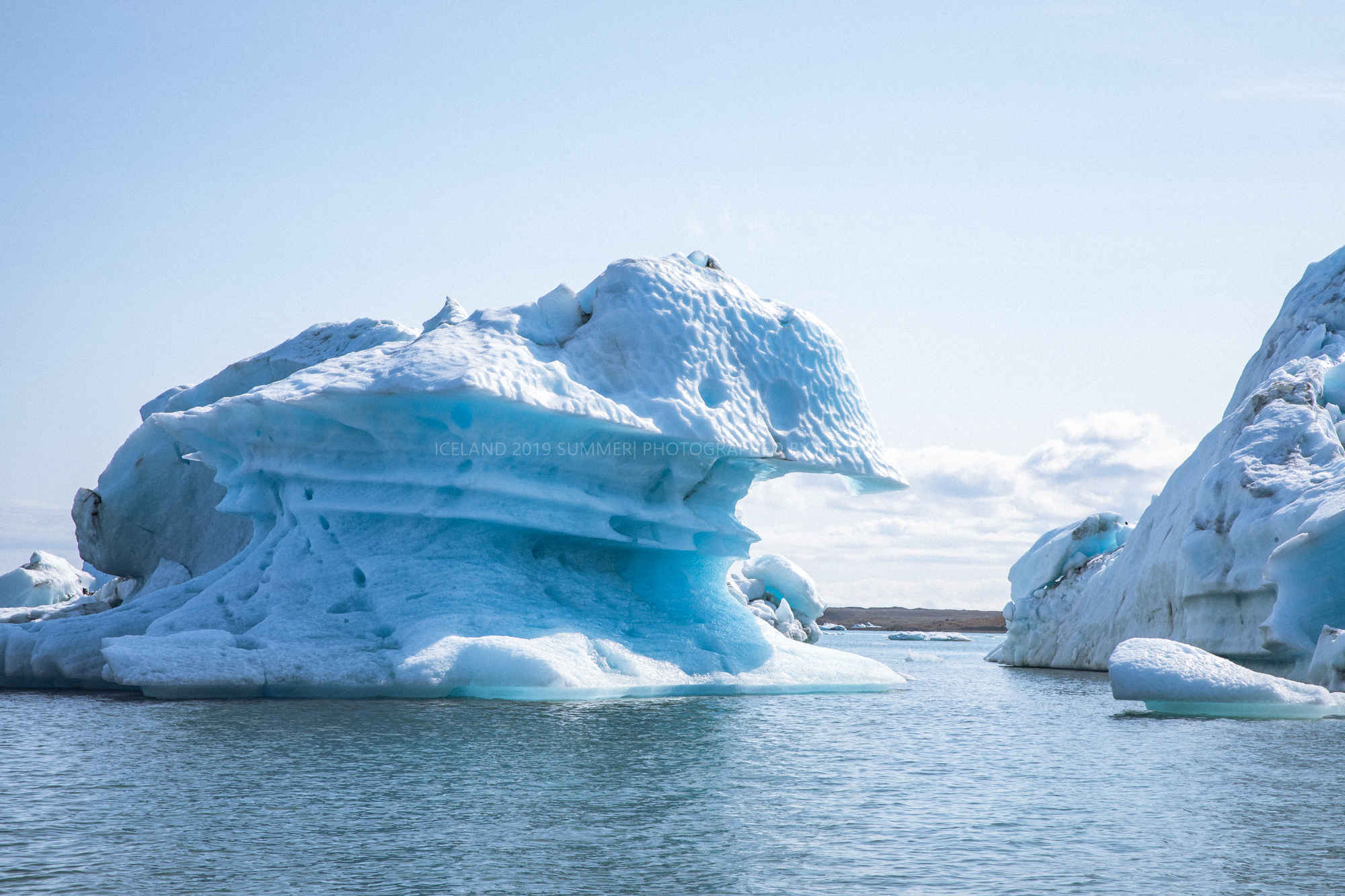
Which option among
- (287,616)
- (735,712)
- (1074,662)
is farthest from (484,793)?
(1074,662)

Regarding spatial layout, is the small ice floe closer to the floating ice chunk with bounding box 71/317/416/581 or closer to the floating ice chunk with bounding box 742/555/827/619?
the floating ice chunk with bounding box 71/317/416/581

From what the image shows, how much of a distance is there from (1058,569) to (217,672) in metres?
16.4

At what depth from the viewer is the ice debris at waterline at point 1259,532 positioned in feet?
40.6

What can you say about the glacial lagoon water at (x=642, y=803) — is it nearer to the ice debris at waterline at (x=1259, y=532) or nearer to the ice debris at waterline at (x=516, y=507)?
the ice debris at waterline at (x=516, y=507)

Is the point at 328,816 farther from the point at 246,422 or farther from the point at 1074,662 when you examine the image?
the point at 1074,662

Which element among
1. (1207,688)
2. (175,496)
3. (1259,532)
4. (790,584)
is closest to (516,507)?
(1207,688)

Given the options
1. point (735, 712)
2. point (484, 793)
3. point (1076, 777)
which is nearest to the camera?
point (484, 793)

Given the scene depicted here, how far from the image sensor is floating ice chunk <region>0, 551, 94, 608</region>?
988 inches

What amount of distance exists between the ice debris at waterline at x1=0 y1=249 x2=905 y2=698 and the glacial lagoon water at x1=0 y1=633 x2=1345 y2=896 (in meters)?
0.56

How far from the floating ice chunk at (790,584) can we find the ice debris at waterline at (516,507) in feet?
41.0

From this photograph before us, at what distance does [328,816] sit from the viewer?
5.44 m

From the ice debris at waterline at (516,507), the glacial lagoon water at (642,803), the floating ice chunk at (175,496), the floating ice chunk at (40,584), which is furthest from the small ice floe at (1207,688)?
the floating ice chunk at (40,584)

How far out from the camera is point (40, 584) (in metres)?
25.4

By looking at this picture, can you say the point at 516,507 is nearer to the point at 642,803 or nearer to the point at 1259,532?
the point at 642,803
